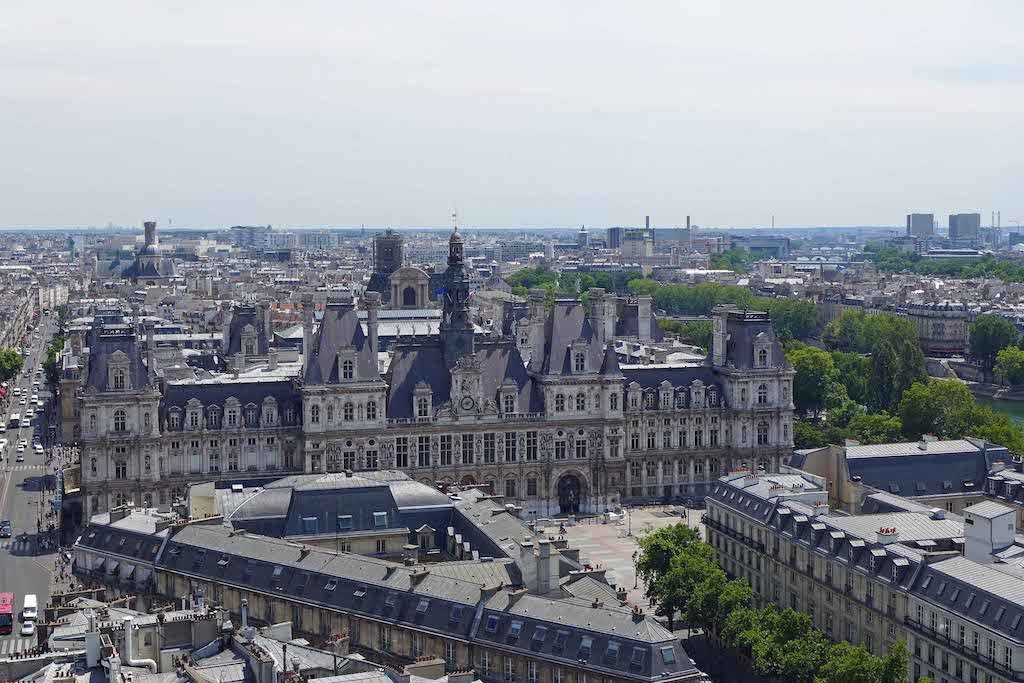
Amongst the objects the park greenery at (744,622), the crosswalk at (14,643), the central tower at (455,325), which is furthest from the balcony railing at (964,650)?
the central tower at (455,325)

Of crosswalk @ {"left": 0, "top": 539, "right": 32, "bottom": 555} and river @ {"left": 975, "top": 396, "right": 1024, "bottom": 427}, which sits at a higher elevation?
crosswalk @ {"left": 0, "top": 539, "right": 32, "bottom": 555}

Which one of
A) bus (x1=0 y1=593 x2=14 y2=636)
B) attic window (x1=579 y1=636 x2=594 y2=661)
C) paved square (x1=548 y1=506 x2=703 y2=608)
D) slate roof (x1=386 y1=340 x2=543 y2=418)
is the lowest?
paved square (x1=548 y1=506 x2=703 y2=608)

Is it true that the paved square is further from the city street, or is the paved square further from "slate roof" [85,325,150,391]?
the city street

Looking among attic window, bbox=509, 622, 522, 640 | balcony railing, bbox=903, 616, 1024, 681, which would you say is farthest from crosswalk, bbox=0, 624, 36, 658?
balcony railing, bbox=903, 616, 1024, 681

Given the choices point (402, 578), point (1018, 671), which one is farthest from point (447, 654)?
point (1018, 671)

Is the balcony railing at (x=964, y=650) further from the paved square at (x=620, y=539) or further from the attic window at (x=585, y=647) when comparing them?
the paved square at (x=620, y=539)

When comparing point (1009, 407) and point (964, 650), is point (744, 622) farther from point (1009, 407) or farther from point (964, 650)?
point (1009, 407)

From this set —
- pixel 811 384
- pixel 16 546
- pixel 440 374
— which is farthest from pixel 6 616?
pixel 811 384
